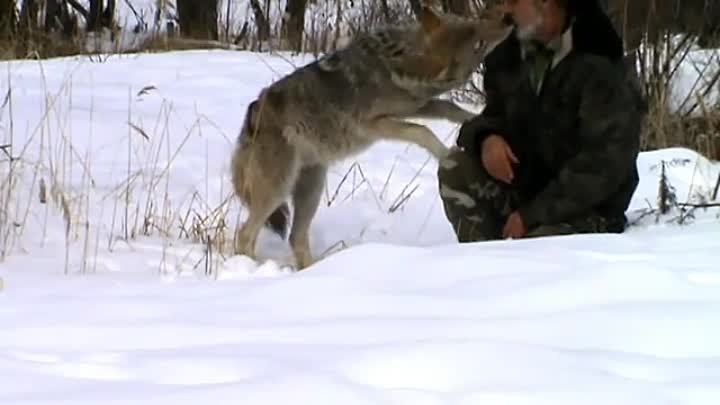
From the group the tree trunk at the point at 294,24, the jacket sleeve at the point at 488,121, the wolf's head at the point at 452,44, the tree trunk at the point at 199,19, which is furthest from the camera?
the tree trunk at the point at 199,19

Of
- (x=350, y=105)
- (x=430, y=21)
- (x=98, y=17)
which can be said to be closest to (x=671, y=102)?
(x=430, y=21)

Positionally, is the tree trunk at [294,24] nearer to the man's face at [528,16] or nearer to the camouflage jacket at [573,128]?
the camouflage jacket at [573,128]

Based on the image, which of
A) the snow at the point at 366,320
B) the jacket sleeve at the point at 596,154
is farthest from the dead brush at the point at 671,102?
the jacket sleeve at the point at 596,154

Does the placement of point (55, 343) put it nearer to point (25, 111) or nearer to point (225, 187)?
point (225, 187)

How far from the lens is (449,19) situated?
5.65 metres

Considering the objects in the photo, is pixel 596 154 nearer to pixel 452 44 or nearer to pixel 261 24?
pixel 452 44

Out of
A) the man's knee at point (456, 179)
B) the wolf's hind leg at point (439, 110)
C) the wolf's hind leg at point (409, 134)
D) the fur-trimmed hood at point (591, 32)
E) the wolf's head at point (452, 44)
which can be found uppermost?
the fur-trimmed hood at point (591, 32)

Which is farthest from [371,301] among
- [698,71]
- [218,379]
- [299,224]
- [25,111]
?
[25,111]

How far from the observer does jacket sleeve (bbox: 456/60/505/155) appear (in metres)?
4.91

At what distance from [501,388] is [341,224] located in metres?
4.00

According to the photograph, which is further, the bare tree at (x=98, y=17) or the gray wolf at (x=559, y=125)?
the bare tree at (x=98, y=17)

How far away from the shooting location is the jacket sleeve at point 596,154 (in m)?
4.57

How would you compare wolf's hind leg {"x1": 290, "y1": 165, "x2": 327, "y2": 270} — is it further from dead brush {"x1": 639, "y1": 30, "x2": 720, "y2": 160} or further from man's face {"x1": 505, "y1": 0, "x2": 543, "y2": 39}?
dead brush {"x1": 639, "y1": 30, "x2": 720, "y2": 160}

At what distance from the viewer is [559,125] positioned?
4.71 metres
